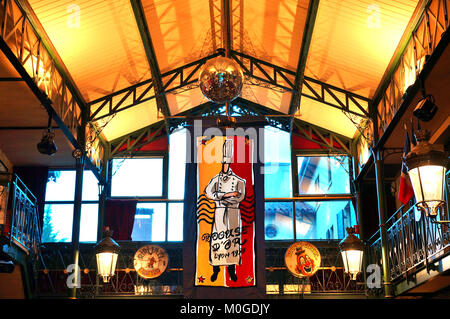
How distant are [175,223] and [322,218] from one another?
3.50 meters

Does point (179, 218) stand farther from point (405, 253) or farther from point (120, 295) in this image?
point (405, 253)

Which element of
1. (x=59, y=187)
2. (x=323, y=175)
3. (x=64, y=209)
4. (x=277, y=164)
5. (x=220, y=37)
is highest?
(x=220, y=37)

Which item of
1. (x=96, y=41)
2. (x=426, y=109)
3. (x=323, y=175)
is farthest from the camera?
(x=323, y=175)

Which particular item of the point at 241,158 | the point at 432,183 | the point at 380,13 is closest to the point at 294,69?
the point at 380,13

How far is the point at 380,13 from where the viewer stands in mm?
10047

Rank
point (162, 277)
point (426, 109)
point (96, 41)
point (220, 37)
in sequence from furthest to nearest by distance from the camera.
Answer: point (162, 277) → point (220, 37) → point (96, 41) → point (426, 109)

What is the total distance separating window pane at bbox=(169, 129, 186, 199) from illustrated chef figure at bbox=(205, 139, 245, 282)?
18.5 ft

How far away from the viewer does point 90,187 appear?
15250 millimetres

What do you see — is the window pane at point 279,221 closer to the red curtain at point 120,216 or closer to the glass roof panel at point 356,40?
the red curtain at point 120,216

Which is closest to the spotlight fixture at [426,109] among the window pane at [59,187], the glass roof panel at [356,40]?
the glass roof panel at [356,40]

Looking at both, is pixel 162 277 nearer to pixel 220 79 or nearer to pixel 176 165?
pixel 176 165

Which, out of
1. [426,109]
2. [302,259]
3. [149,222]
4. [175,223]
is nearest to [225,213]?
[426,109]

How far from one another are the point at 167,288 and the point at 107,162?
3712 millimetres

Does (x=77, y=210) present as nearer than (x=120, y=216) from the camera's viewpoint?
Yes
